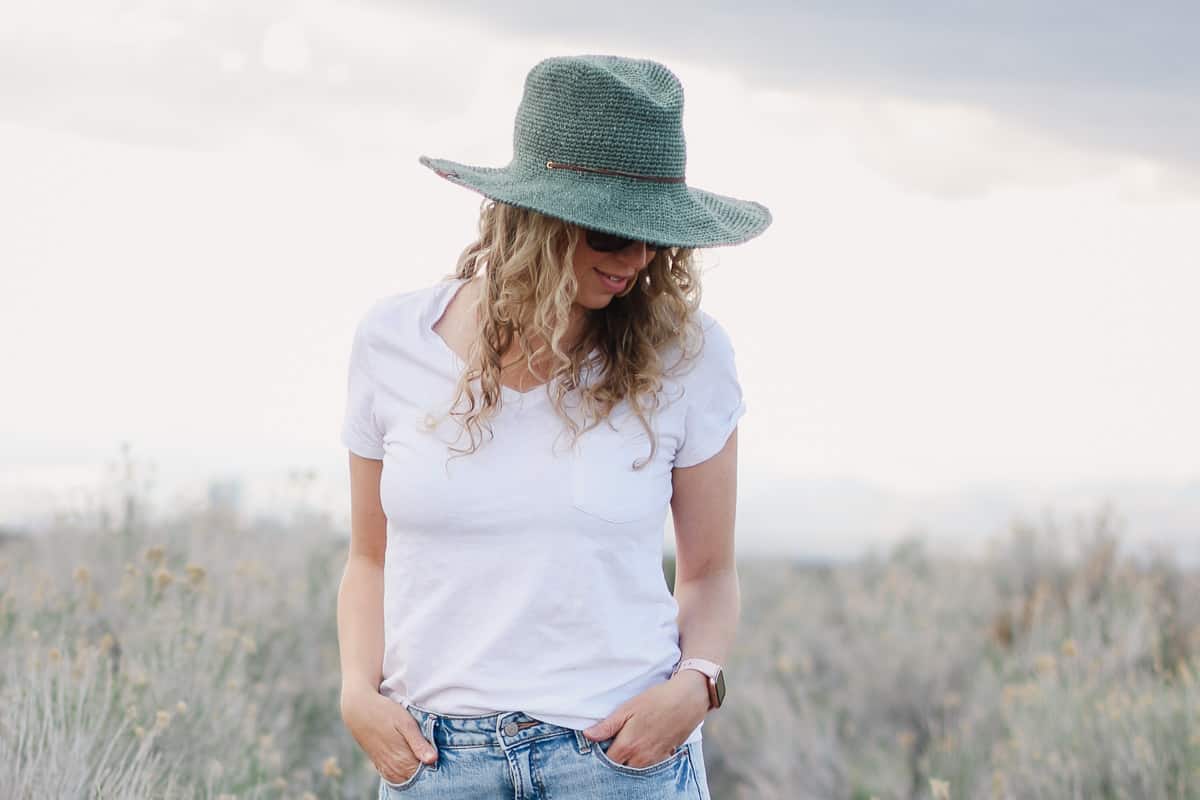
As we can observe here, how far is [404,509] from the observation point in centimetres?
200

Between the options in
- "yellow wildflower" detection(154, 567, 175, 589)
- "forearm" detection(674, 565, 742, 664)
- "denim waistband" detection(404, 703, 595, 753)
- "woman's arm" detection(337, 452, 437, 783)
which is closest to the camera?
"denim waistband" detection(404, 703, 595, 753)

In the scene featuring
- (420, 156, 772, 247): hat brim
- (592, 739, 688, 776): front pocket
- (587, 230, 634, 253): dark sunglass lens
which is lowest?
(592, 739, 688, 776): front pocket

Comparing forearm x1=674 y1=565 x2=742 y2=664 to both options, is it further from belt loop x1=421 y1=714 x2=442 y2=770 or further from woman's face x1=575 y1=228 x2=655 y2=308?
woman's face x1=575 y1=228 x2=655 y2=308

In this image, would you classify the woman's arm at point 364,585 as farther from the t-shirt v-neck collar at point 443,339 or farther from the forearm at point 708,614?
the forearm at point 708,614

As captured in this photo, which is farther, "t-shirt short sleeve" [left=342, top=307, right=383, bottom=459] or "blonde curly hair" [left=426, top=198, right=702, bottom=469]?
"t-shirt short sleeve" [left=342, top=307, right=383, bottom=459]

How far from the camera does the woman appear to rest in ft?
6.32

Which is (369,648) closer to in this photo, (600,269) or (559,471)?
(559,471)

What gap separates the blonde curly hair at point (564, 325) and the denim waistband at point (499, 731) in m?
0.42

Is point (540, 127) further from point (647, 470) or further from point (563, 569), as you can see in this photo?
point (563, 569)

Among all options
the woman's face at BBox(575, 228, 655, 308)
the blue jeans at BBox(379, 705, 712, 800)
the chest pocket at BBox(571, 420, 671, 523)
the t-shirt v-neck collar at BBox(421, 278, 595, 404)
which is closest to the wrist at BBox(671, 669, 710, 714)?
the blue jeans at BBox(379, 705, 712, 800)

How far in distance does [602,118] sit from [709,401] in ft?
1.66

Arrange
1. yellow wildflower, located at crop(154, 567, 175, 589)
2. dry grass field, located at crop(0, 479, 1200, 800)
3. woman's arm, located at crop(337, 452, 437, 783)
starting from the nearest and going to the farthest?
woman's arm, located at crop(337, 452, 437, 783) → dry grass field, located at crop(0, 479, 1200, 800) → yellow wildflower, located at crop(154, 567, 175, 589)

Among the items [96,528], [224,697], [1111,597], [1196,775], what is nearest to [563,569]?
[224,697]

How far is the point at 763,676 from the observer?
7.02m
